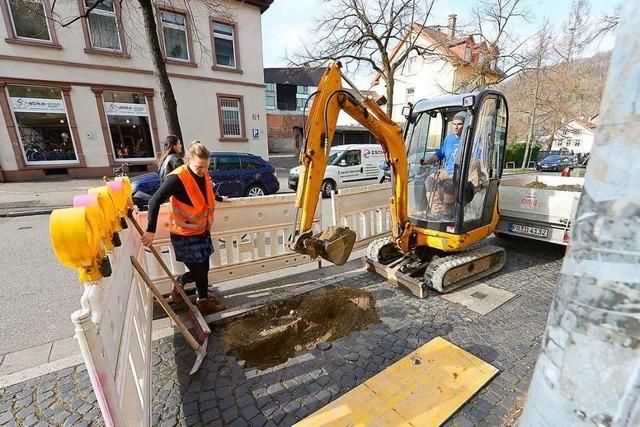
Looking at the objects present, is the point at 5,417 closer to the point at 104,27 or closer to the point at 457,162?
the point at 457,162

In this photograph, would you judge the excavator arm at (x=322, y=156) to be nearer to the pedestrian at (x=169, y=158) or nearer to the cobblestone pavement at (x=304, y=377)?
the cobblestone pavement at (x=304, y=377)

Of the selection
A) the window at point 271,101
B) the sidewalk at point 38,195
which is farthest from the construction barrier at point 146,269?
the window at point 271,101

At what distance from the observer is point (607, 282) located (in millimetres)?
696

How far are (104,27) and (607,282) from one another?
1872 centimetres

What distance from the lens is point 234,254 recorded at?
4508 millimetres

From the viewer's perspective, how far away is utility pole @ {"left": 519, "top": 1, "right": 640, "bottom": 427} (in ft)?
2.12

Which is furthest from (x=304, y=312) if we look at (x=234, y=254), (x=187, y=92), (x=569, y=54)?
(x=569, y=54)

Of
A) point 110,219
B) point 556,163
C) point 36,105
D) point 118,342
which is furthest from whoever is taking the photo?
point 556,163

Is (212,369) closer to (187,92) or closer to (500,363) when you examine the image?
(500,363)

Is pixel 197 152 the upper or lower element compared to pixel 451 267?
upper

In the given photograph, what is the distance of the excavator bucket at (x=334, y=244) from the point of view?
3207 mm

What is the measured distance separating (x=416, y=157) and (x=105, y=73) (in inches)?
600

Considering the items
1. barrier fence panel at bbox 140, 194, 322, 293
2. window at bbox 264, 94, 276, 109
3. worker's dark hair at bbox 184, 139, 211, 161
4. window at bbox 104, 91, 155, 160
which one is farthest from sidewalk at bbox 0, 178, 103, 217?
window at bbox 264, 94, 276, 109

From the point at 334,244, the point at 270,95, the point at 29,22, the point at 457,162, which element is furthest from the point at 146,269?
the point at 270,95
